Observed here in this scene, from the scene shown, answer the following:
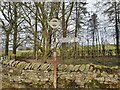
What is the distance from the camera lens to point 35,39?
22.4 feet

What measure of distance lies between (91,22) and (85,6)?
0.92m

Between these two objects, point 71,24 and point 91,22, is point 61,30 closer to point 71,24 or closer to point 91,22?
point 71,24

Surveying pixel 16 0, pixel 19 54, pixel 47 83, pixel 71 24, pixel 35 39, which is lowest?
pixel 47 83

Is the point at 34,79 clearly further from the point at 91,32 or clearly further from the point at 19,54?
the point at 91,32

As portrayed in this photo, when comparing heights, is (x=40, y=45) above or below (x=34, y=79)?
above

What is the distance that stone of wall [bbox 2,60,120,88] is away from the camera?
470 cm

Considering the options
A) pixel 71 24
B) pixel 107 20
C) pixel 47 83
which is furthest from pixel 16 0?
pixel 107 20

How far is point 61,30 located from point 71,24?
2.71 feet

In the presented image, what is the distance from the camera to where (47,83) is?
5039mm

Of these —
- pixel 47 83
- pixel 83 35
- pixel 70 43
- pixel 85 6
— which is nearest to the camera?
pixel 47 83

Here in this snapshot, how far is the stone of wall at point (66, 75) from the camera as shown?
4.70 m

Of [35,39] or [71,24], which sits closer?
[35,39]

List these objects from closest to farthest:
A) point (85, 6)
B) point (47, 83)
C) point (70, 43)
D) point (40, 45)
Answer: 1. point (47, 83)
2. point (40, 45)
3. point (70, 43)
4. point (85, 6)

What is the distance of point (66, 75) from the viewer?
4945mm
